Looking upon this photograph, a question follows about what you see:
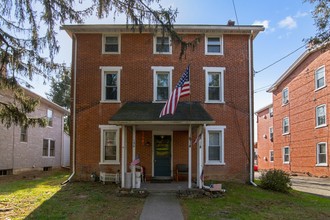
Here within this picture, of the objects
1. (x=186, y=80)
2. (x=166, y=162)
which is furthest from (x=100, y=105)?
(x=186, y=80)

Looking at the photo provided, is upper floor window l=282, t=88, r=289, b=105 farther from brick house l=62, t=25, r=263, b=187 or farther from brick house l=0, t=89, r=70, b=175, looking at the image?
brick house l=0, t=89, r=70, b=175

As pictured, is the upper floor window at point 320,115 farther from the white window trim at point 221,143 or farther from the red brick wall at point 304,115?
the white window trim at point 221,143

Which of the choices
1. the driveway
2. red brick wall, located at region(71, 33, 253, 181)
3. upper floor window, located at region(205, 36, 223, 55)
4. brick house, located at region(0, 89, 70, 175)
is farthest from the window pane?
brick house, located at region(0, 89, 70, 175)

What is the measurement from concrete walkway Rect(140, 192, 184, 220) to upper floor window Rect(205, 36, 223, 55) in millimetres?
7616

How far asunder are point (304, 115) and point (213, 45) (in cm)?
1488

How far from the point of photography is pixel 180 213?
11047mm

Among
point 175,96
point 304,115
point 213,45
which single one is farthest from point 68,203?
point 304,115

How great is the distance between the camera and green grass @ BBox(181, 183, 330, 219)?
1097cm

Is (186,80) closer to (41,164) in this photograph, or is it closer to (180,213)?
(180,213)

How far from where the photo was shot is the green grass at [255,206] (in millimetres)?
10969

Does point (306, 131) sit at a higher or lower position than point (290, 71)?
lower

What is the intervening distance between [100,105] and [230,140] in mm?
6579

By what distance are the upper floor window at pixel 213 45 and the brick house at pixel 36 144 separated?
8.92 metres

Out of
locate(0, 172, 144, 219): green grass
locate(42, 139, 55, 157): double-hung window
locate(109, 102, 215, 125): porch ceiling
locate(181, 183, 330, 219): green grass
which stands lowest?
locate(181, 183, 330, 219): green grass
